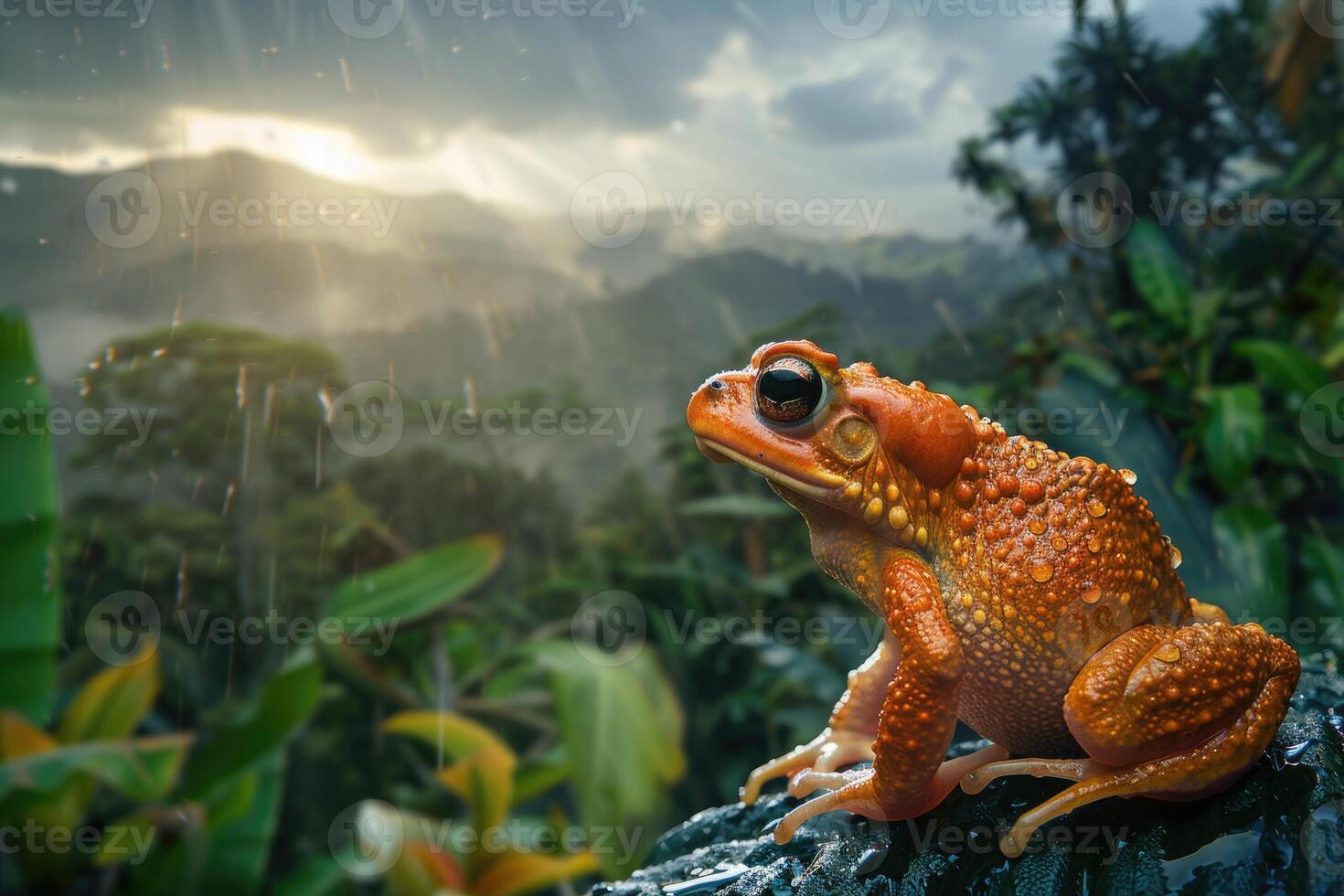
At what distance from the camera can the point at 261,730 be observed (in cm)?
186

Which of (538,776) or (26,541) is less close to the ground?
(26,541)

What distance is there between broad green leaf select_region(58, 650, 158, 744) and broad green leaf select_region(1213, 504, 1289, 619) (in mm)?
2356

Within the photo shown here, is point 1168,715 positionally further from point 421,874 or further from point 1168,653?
point 421,874

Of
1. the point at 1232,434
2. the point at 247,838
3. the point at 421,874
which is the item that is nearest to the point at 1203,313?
the point at 1232,434

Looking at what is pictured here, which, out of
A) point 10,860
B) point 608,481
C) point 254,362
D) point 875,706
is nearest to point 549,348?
point 608,481

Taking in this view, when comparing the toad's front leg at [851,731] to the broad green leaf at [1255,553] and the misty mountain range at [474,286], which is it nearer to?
the broad green leaf at [1255,553]

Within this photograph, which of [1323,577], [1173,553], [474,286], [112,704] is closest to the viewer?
[1173,553]

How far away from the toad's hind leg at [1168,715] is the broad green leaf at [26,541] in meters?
2.10

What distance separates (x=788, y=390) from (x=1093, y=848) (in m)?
0.40

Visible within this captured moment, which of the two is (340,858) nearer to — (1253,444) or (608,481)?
(608,481)

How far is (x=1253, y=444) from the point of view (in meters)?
1.77

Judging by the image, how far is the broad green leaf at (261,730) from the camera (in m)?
1.85

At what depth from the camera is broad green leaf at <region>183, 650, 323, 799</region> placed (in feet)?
6.07

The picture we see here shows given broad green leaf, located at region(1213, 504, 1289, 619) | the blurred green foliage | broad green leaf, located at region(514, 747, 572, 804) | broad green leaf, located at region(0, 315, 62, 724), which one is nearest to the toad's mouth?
the blurred green foliage
